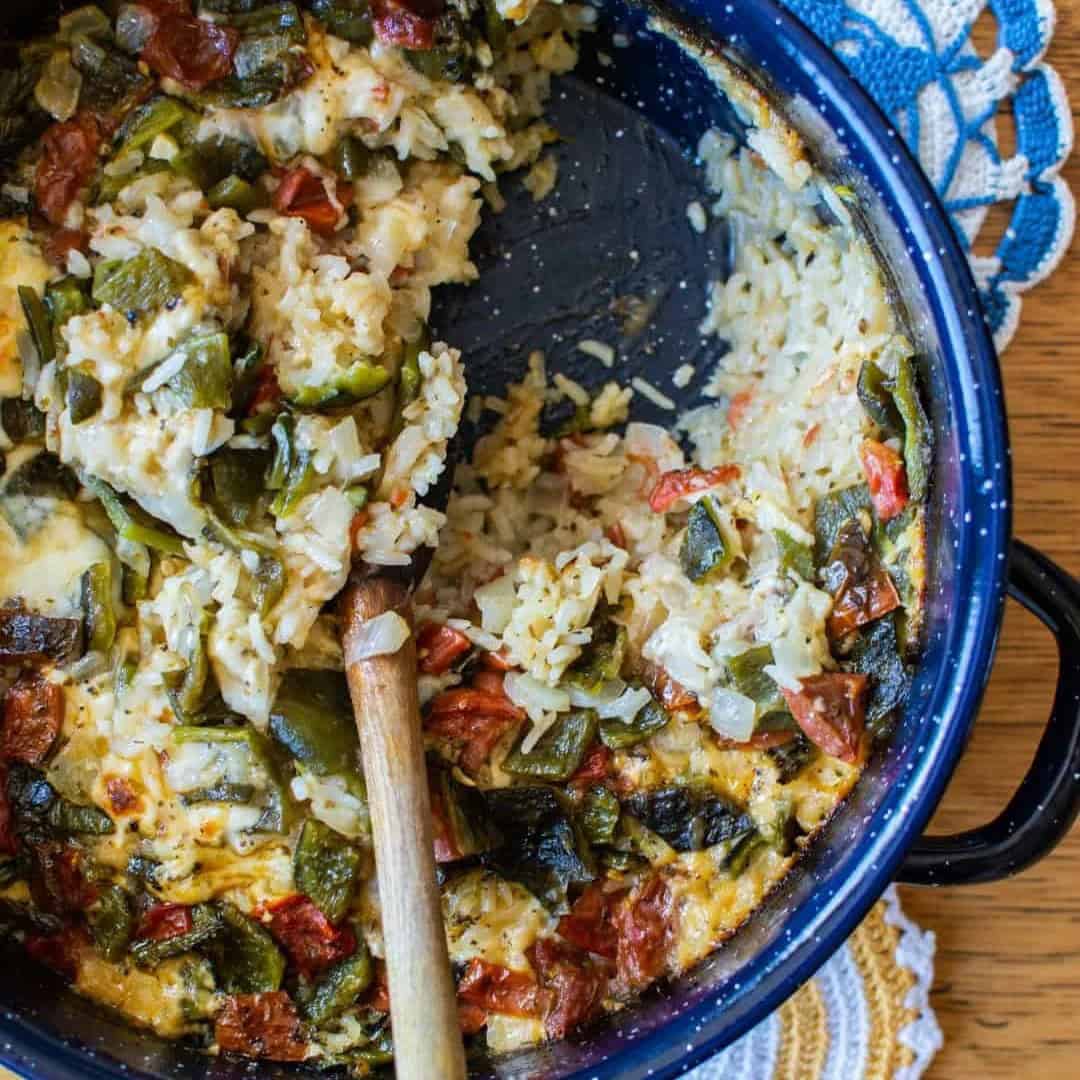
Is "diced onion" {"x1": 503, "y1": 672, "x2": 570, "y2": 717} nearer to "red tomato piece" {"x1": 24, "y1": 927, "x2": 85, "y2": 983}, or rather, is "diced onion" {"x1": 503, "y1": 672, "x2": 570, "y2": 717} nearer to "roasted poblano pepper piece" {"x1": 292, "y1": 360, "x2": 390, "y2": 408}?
"roasted poblano pepper piece" {"x1": 292, "y1": 360, "x2": 390, "y2": 408}

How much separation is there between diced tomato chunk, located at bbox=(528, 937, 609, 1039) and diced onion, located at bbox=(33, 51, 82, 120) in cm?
178

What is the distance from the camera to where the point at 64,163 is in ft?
8.05

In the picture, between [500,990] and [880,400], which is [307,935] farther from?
[880,400]

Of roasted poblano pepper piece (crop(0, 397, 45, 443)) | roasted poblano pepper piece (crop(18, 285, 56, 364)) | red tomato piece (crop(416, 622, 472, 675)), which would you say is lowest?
red tomato piece (crop(416, 622, 472, 675))

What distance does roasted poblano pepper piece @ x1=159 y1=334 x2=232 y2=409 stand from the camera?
7.52 feet

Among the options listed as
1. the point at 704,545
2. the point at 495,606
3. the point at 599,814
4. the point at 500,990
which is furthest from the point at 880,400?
the point at 500,990

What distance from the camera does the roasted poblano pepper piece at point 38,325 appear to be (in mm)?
2375

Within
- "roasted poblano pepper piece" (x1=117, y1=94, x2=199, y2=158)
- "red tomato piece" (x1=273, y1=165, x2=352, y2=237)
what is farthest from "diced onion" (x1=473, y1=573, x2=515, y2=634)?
"roasted poblano pepper piece" (x1=117, y1=94, x2=199, y2=158)

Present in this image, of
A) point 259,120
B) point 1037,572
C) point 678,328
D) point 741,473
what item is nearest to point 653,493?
point 741,473

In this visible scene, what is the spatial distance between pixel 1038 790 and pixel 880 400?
76cm

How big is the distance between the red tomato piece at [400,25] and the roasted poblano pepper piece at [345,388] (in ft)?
2.05

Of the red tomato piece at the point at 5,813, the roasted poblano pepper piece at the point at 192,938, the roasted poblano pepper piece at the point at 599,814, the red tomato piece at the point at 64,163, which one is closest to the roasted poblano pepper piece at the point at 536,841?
the roasted poblano pepper piece at the point at 599,814

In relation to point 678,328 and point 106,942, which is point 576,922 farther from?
point 678,328

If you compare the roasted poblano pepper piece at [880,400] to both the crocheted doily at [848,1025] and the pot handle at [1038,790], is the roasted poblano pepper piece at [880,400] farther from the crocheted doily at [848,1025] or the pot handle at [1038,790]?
the crocheted doily at [848,1025]
